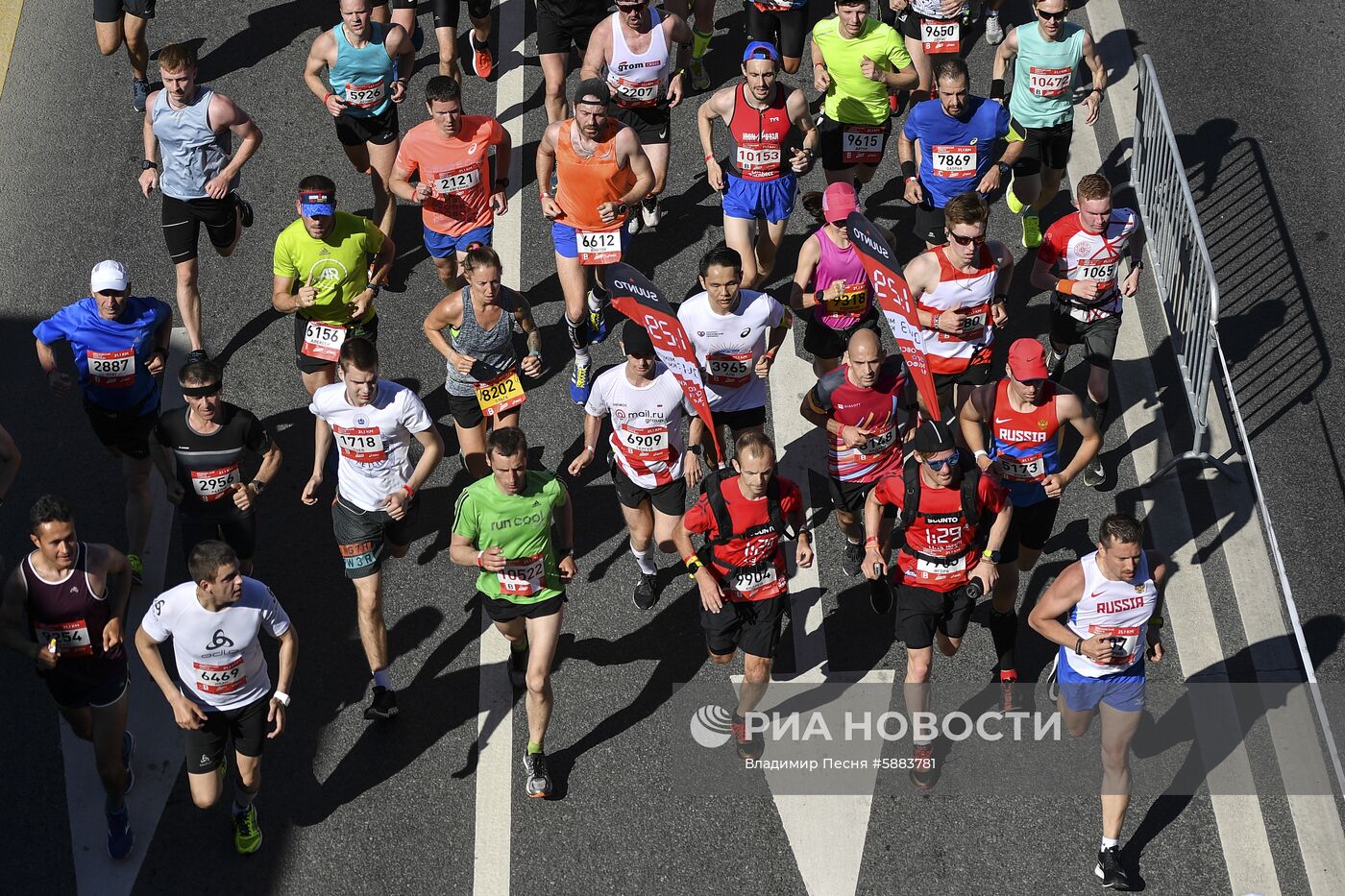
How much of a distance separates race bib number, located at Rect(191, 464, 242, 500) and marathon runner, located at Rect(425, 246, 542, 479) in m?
1.61

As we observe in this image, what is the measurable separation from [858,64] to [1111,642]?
5356 millimetres

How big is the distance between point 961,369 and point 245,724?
517 cm

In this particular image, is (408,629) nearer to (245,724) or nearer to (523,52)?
(245,724)

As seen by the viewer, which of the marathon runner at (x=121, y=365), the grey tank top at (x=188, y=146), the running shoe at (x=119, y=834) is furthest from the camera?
the grey tank top at (x=188, y=146)

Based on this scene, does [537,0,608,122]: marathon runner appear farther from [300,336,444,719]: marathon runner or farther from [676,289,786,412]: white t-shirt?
[300,336,444,719]: marathon runner

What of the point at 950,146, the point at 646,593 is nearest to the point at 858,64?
the point at 950,146

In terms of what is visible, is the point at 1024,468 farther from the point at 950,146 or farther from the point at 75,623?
the point at 75,623

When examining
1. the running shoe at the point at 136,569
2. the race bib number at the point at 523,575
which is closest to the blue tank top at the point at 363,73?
the running shoe at the point at 136,569

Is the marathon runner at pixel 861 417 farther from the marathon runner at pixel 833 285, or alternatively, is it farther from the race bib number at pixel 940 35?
the race bib number at pixel 940 35

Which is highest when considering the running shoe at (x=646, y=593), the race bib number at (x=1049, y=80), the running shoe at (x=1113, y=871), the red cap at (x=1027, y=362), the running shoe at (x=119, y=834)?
the race bib number at (x=1049, y=80)

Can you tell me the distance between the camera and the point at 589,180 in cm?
1204

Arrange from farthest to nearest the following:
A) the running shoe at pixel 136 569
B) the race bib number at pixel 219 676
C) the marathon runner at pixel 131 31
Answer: the marathon runner at pixel 131 31, the running shoe at pixel 136 569, the race bib number at pixel 219 676

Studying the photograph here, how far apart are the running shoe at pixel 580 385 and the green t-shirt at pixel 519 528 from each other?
241cm

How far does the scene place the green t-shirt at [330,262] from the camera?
1143cm
